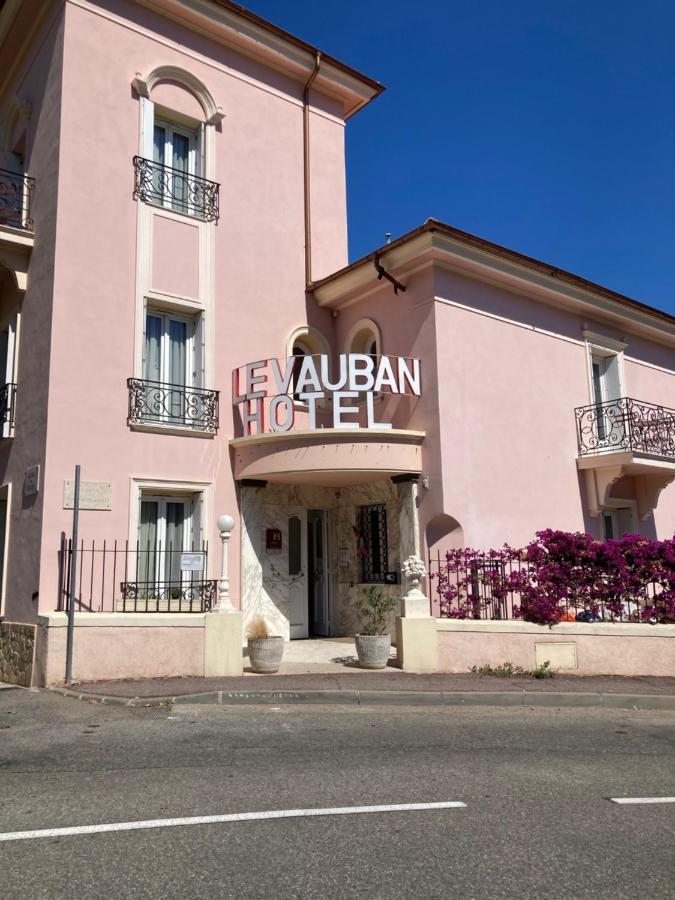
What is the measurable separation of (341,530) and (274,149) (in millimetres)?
7571

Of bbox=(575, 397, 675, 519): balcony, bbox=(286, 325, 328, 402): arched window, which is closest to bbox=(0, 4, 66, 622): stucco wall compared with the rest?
bbox=(286, 325, 328, 402): arched window

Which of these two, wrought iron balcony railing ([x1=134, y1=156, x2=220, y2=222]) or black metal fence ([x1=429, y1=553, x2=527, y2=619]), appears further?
wrought iron balcony railing ([x1=134, y1=156, x2=220, y2=222])

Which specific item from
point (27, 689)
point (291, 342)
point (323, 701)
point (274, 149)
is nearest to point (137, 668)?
point (27, 689)

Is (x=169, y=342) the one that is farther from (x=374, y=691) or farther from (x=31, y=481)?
Answer: (x=374, y=691)

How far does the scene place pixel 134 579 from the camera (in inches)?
431

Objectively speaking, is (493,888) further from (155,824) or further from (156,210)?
(156,210)

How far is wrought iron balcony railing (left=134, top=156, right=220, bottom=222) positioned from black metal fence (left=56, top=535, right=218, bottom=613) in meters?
5.80

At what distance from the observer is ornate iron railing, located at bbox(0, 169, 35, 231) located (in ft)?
40.2

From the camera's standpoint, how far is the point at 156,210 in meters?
12.2

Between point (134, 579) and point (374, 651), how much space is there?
12.3 feet

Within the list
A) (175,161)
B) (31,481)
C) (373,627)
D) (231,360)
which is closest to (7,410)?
(31,481)

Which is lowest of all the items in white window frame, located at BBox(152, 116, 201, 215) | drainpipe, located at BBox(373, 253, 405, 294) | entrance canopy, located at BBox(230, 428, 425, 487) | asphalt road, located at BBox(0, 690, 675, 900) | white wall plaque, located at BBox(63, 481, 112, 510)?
asphalt road, located at BBox(0, 690, 675, 900)

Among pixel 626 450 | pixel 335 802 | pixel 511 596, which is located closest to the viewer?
pixel 335 802

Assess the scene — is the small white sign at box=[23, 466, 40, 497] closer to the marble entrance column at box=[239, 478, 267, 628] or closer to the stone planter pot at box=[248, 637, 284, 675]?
the marble entrance column at box=[239, 478, 267, 628]
